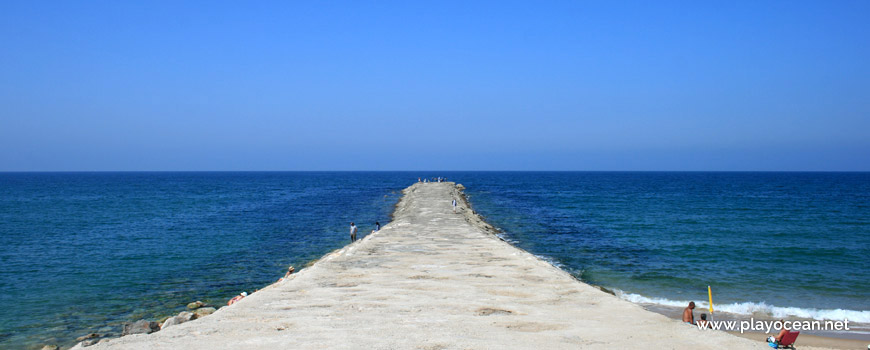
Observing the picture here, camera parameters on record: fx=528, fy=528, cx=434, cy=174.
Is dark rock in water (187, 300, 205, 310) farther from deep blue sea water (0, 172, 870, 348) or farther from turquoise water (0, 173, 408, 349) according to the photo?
turquoise water (0, 173, 408, 349)

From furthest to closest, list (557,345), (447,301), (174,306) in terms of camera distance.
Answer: (174,306) → (447,301) → (557,345)

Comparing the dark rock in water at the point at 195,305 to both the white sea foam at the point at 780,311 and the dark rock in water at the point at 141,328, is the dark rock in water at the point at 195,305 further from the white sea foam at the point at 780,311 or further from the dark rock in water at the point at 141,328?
the white sea foam at the point at 780,311

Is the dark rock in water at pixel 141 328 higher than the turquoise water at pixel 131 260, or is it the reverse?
the dark rock in water at pixel 141 328

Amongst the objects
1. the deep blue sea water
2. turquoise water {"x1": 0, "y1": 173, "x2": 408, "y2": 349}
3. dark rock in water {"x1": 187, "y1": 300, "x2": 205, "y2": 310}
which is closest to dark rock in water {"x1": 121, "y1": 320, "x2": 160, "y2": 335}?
the deep blue sea water

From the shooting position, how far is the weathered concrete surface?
27.6 ft

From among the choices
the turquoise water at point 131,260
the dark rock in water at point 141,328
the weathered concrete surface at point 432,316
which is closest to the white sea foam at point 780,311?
the weathered concrete surface at point 432,316

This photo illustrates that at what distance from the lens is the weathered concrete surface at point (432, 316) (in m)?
8.40

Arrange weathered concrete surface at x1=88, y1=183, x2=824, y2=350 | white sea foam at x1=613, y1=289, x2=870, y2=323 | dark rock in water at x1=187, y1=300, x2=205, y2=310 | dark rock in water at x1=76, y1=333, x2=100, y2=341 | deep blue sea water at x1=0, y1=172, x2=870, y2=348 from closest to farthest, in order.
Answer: weathered concrete surface at x1=88, y1=183, x2=824, y2=350 < dark rock in water at x1=76, y1=333, x2=100, y2=341 < white sea foam at x1=613, y1=289, x2=870, y2=323 < dark rock in water at x1=187, y1=300, x2=205, y2=310 < deep blue sea water at x1=0, y1=172, x2=870, y2=348

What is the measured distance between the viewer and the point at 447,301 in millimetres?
11273

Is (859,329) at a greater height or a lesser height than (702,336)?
lesser

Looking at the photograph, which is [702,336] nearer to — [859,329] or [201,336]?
[859,329]

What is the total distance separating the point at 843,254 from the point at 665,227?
11.9m

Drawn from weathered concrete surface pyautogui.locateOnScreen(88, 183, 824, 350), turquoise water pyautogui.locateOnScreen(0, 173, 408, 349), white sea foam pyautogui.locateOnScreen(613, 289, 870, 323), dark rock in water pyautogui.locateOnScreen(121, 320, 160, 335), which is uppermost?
weathered concrete surface pyautogui.locateOnScreen(88, 183, 824, 350)

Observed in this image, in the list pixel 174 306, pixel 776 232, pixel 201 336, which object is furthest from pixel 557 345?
pixel 776 232
